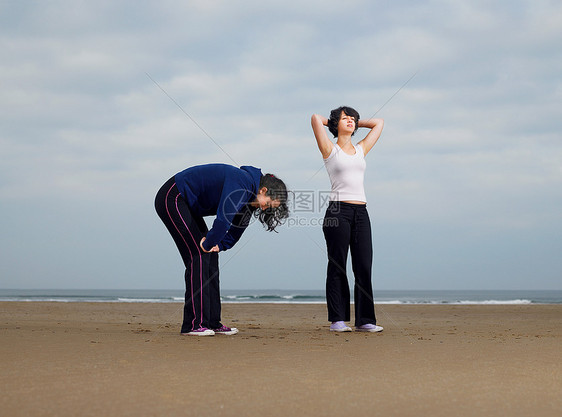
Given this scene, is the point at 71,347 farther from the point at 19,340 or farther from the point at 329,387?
the point at 329,387

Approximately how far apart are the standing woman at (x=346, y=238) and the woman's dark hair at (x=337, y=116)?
24 cm

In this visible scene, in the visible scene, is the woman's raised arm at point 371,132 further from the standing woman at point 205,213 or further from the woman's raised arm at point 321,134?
the standing woman at point 205,213

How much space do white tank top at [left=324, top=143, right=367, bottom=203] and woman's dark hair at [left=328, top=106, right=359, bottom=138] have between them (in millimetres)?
301

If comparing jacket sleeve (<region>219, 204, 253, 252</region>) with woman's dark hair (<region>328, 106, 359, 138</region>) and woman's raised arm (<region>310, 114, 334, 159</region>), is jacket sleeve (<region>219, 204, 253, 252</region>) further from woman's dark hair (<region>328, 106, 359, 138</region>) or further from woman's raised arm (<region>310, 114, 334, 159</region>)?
woman's dark hair (<region>328, 106, 359, 138</region>)

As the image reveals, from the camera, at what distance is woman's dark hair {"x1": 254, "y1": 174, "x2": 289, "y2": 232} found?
402cm

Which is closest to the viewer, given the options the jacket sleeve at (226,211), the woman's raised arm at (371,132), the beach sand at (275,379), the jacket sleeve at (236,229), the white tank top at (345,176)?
the beach sand at (275,379)

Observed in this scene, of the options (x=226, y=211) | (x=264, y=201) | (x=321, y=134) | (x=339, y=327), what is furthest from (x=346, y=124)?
(x=339, y=327)

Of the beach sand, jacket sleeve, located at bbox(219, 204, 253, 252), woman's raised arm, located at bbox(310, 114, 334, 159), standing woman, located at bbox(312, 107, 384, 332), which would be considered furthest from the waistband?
the beach sand

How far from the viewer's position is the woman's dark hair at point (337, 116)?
4.80 meters

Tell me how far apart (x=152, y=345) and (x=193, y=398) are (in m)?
1.40

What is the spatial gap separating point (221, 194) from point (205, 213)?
0.31 metres

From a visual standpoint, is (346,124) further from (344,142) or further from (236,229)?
(236,229)

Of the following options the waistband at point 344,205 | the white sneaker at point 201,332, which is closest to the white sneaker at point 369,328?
the waistband at point 344,205

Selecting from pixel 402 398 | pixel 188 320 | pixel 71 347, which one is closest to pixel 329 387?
pixel 402 398
